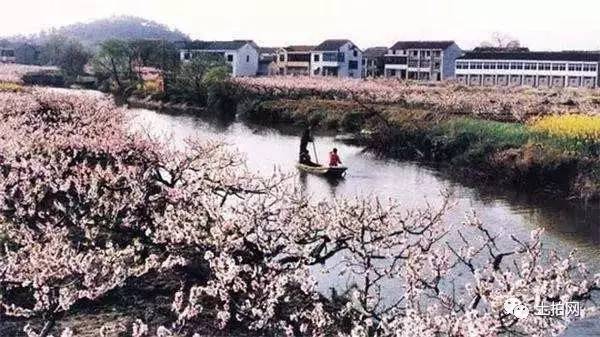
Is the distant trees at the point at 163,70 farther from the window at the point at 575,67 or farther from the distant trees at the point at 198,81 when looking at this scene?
the window at the point at 575,67

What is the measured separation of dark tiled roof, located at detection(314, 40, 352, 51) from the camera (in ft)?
315

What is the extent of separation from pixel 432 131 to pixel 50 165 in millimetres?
22920

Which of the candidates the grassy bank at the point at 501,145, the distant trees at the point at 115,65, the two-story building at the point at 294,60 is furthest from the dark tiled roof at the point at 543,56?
the grassy bank at the point at 501,145

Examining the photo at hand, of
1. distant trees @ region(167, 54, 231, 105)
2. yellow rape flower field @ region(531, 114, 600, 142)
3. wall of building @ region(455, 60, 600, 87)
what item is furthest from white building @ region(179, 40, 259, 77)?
yellow rape flower field @ region(531, 114, 600, 142)

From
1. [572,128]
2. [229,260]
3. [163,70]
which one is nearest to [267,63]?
[163,70]

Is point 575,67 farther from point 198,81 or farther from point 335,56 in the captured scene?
point 198,81

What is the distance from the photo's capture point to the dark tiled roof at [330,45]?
96.1 m

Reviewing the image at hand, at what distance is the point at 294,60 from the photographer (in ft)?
331

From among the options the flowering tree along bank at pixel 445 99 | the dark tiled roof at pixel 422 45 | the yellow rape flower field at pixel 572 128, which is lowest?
the flowering tree along bank at pixel 445 99

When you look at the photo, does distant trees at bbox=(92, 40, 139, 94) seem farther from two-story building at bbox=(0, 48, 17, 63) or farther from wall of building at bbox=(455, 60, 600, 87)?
two-story building at bbox=(0, 48, 17, 63)

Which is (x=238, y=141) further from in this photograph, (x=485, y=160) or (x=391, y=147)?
(x=485, y=160)

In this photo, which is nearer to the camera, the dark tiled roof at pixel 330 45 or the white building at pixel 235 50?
the white building at pixel 235 50

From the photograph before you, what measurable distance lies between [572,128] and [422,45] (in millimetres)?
69991

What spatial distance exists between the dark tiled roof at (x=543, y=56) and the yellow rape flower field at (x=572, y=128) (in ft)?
175
